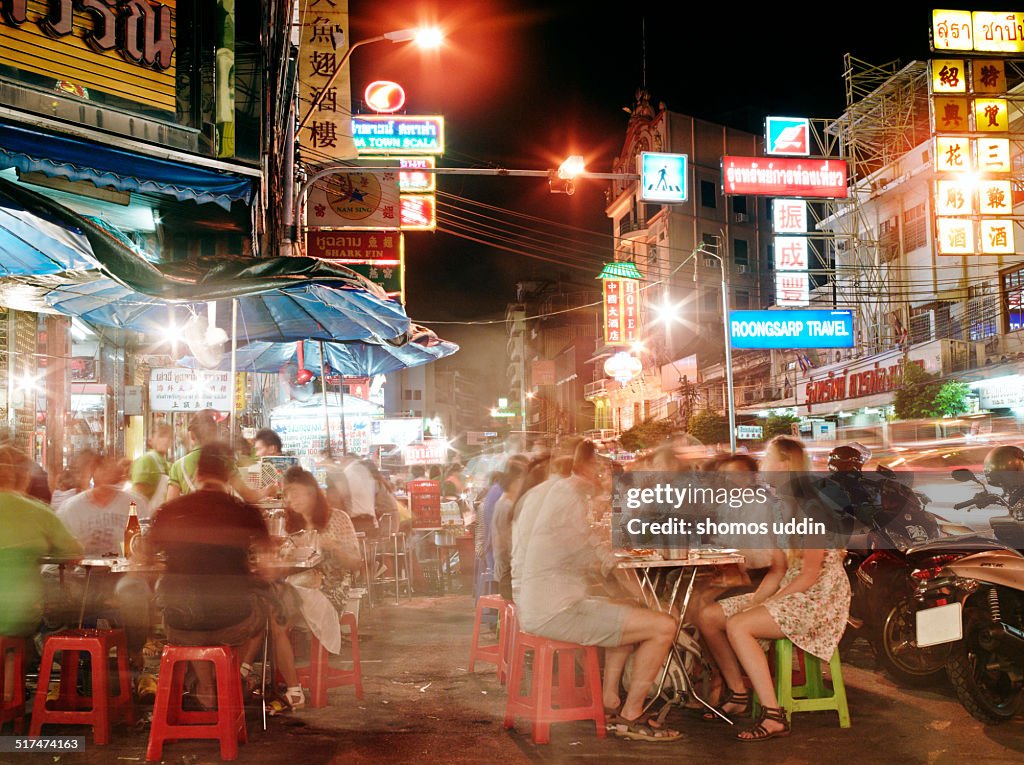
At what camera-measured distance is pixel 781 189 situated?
2416cm

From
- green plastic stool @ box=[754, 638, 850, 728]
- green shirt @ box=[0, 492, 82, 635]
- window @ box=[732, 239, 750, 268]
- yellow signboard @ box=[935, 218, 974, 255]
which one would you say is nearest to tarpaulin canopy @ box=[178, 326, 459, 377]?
green shirt @ box=[0, 492, 82, 635]

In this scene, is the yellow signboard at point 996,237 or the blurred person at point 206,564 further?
the yellow signboard at point 996,237

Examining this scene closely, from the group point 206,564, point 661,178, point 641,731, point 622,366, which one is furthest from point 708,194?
point 206,564

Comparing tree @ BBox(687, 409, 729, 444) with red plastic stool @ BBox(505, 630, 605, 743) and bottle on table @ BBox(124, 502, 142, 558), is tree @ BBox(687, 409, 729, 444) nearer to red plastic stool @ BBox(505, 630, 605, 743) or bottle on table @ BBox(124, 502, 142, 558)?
red plastic stool @ BBox(505, 630, 605, 743)

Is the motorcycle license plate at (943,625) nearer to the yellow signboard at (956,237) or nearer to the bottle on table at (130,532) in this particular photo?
the bottle on table at (130,532)

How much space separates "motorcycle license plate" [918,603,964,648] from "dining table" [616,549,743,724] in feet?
4.04

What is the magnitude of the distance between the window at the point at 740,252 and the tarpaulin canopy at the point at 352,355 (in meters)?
47.3

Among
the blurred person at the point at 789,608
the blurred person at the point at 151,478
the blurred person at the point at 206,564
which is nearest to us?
the blurred person at the point at 206,564

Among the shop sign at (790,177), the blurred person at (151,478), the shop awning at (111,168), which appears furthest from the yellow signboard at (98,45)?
the shop sign at (790,177)

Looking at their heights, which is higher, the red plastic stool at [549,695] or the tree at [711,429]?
the tree at [711,429]

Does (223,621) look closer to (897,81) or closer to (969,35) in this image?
(969,35)

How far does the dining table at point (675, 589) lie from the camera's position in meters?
5.73

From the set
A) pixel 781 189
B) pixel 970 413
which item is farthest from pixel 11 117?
pixel 970 413

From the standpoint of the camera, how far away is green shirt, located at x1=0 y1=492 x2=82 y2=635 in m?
5.36
